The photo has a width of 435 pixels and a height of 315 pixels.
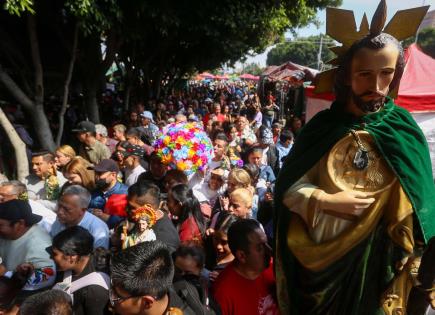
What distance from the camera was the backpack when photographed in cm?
202

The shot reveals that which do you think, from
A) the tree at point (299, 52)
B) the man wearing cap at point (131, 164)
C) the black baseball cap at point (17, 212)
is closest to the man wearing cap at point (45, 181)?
the man wearing cap at point (131, 164)

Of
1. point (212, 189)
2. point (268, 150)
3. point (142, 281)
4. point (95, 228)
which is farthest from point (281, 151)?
point (142, 281)

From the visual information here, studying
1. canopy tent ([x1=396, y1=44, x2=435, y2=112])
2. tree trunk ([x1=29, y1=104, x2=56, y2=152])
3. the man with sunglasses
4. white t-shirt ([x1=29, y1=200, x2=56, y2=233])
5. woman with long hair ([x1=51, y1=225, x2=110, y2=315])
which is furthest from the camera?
tree trunk ([x1=29, y1=104, x2=56, y2=152])

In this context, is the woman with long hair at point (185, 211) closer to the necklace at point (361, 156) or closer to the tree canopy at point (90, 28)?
the necklace at point (361, 156)

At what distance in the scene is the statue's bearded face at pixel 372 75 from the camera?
171 centimetres

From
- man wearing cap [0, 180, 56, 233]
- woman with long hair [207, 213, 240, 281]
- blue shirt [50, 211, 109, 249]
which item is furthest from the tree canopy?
woman with long hair [207, 213, 240, 281]

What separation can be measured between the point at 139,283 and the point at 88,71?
8757mm

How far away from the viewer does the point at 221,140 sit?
5.06 meters

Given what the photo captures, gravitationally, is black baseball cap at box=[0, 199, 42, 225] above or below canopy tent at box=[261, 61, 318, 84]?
above

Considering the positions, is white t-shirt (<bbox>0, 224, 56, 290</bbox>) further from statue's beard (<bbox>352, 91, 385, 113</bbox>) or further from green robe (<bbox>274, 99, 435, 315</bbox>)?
statue's beard (<bbox>352, 91, 385, 113</bbox>)

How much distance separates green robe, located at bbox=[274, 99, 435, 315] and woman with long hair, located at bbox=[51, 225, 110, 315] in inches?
40.1

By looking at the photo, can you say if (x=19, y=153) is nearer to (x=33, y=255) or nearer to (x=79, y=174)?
(x=79, y=174)

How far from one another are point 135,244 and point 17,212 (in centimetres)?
99

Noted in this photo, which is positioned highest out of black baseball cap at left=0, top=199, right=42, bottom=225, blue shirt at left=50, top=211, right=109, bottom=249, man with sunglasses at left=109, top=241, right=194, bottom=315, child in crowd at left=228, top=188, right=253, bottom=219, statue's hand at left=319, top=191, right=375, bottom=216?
statue's hand at left=319, top=191, right=375, bottom=216
